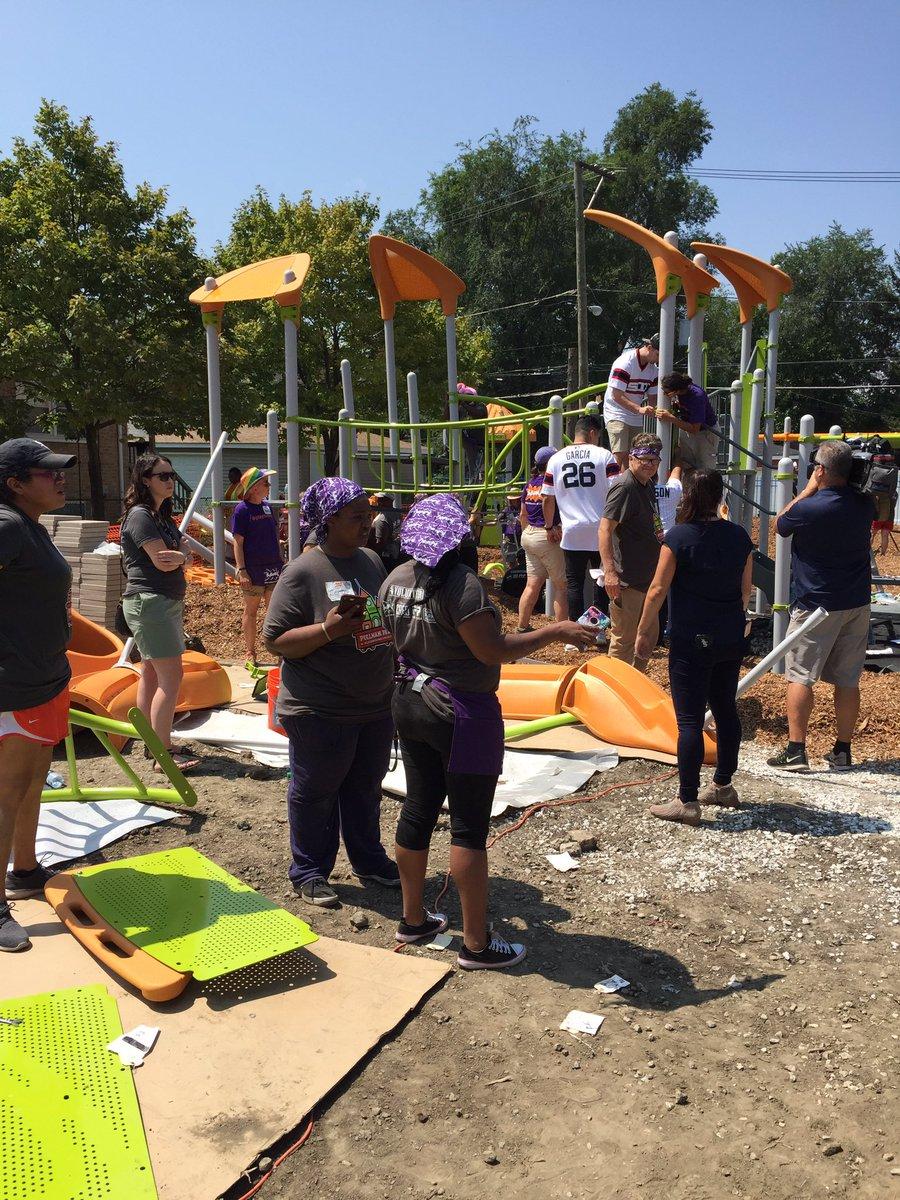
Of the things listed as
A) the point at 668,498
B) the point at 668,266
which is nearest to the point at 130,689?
the point at 668,498

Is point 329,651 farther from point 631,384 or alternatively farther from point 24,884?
point 631,384

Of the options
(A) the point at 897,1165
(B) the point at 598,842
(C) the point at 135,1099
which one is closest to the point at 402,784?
(B) the point at 598,842

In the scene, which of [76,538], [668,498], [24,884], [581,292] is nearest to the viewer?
[24,884]

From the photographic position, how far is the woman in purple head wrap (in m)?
3.81

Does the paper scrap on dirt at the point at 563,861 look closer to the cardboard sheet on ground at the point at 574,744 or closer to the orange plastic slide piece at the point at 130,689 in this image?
the cardboard sheet on ground at the point at 574,744

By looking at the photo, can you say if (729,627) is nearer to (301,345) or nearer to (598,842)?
(598,842)

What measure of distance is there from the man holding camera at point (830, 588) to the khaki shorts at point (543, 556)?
331cm

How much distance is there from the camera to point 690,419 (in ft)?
26.3

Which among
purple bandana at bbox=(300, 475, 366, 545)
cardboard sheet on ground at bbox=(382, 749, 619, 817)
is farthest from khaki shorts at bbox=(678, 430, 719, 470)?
purple bandana at bbox=(300, 475, 366, 545)

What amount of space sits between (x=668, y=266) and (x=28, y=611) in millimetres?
6365

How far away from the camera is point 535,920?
3949 mm

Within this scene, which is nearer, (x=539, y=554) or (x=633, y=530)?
(x=633, y=530)

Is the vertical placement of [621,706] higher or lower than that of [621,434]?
lower

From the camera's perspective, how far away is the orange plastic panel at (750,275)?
9.88 meters
